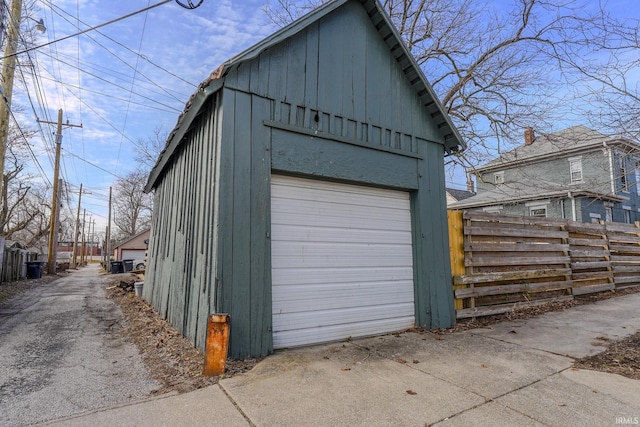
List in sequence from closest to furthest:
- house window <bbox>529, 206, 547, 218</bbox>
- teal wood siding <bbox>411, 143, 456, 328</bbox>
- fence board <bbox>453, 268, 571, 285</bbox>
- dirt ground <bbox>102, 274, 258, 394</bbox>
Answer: dirt ground <bbox>102, 274, 258, 394</bbox>
teal wood siding <bbox>411, 143, 456, 328</bbox>
fence board <bbox>453, 268, 571, 285</bbox>
house window <bbox>529, 206, 547, 218</bbox>

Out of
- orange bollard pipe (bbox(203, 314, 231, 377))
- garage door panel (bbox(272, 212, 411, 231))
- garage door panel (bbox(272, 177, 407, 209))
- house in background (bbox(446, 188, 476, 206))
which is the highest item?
house in background (bbox(446, 188, 476, 206))

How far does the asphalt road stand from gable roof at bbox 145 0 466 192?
318 centimetres

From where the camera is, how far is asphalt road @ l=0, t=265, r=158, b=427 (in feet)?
9.05

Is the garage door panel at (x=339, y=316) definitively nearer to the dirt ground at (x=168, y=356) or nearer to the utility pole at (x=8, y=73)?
the dirt ground at (x=168, y=356)

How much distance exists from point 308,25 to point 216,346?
13.4 ft

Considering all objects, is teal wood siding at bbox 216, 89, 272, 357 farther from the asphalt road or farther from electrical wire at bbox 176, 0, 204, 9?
electrical wire at bbox 176, 0, 204, 9

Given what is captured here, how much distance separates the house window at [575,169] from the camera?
17.5 metres

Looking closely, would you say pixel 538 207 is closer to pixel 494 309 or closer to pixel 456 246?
pixel 494 309

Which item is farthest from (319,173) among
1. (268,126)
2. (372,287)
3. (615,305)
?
(615,305)

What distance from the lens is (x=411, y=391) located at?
9.52ft

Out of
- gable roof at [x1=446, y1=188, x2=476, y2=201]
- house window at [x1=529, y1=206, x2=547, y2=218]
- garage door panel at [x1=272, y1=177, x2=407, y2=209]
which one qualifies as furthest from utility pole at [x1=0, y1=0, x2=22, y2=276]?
gable roof at [x1=446, y1=188, x2=476, y2=201]

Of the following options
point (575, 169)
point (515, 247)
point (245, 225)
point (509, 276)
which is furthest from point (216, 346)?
point (575, 169)

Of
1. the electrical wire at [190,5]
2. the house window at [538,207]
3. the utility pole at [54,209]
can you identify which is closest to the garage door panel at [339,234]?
the electrical wire at [190,5]

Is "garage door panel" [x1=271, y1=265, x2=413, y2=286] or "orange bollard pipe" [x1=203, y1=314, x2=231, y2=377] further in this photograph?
"garage door panel" [x1=271, y1=265, x2=413, y2=286]
